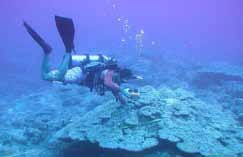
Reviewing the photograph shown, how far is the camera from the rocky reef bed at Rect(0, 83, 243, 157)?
20.5 ft

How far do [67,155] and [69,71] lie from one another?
224 cm

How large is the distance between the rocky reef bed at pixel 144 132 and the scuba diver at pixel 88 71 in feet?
2.86

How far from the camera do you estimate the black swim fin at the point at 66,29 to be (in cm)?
636

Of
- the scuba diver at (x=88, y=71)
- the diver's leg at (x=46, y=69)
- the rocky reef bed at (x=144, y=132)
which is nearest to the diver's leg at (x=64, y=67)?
the scuba diver at (x=88, y=71)

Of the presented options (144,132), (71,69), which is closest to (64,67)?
(71,69)

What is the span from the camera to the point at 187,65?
21688 mm

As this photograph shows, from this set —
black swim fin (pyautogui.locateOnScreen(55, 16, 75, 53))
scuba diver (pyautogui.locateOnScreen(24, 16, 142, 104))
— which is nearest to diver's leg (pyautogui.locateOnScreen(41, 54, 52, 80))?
scuba diver (pyautogui.locateOnScreen(24, 16, 142, 104))

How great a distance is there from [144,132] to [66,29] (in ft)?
10.2

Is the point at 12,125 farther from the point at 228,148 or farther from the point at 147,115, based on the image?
the point at 228,148

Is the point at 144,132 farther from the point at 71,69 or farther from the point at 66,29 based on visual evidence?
the point at 66,29

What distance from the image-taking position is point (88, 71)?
6.96 meters

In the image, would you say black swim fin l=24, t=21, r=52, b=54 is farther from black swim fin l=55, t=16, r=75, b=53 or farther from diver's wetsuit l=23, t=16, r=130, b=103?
black swim fin l=55, t=16, r=75, b=53

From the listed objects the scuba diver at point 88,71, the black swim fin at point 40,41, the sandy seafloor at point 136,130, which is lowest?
the sandy seafloor at point 136,130

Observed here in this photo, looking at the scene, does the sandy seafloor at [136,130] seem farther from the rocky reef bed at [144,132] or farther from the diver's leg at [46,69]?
the diver's leg at [46,69]
